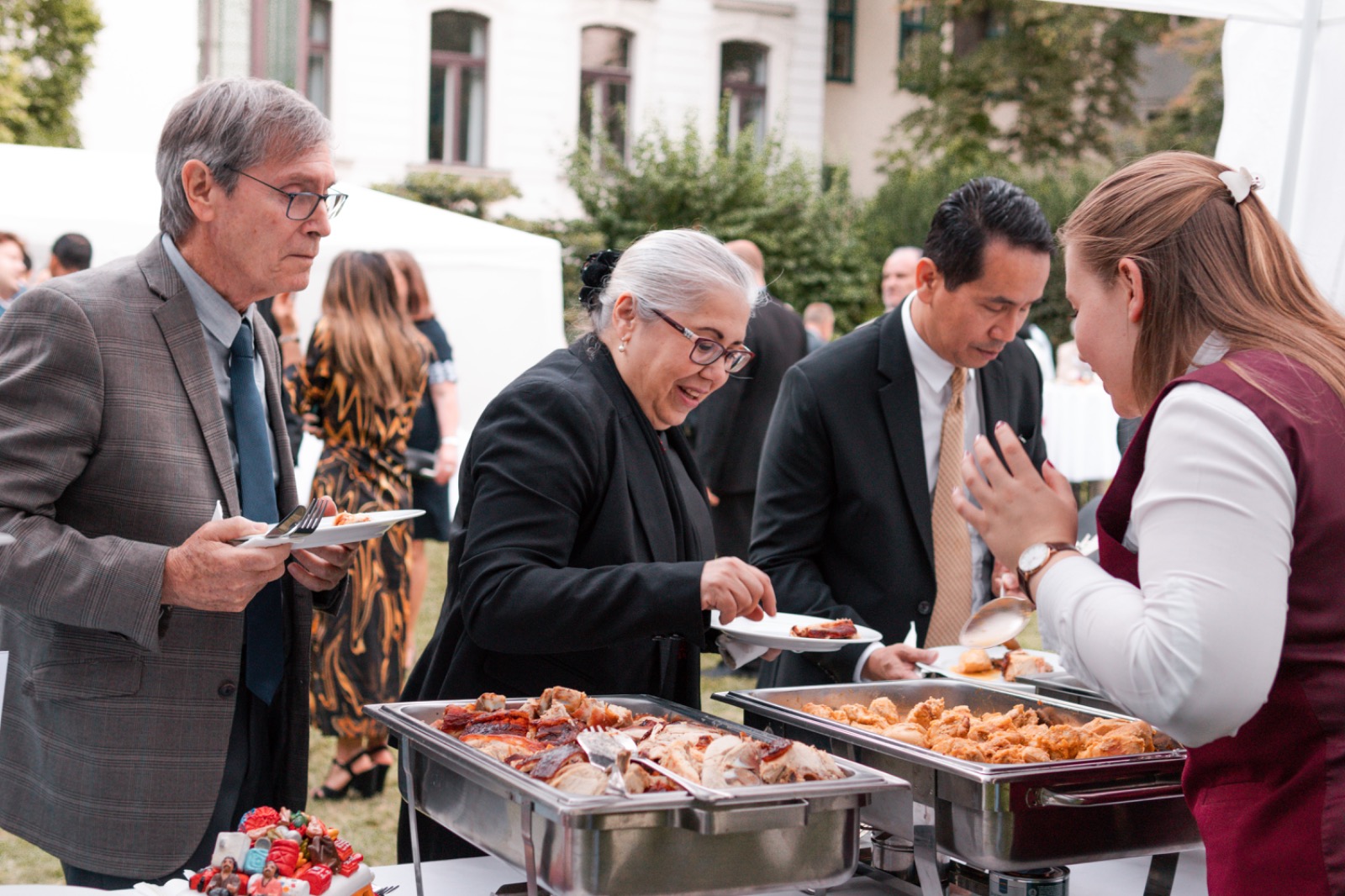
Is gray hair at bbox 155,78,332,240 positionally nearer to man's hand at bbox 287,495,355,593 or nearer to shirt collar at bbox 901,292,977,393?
man's hand at bbox 287,495,355,593

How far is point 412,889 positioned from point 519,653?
352mm

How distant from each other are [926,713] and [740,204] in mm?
15613

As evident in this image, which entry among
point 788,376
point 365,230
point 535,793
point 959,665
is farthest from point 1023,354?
point 365,230

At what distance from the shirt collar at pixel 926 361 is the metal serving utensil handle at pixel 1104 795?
3.59ft

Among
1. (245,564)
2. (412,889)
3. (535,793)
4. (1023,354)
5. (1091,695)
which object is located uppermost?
(1023,354)

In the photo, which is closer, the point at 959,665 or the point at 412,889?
the point at 412,889

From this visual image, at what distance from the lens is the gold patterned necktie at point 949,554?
8.03ft

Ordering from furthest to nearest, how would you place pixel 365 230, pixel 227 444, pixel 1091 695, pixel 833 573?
pixel 365 230
pixel 833 573
pixel 1091 695
pixel 227 444

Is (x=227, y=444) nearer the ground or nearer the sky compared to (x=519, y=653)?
nearer the sky

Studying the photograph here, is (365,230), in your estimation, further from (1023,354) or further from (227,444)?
(227,444)

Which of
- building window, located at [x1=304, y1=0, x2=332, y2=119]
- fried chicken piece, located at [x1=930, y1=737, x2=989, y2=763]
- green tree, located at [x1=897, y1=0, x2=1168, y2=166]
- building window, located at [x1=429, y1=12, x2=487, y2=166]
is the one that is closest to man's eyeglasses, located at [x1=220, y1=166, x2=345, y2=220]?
fried chicken piece, located at [x1=930, y1=737, x2=989, y2=763]

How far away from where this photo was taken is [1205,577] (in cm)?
114

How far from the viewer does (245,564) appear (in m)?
1.60

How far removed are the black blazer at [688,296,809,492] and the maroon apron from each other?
14.0 feet
